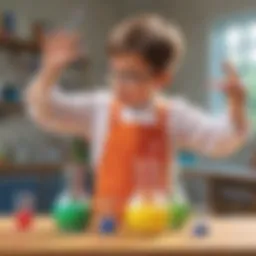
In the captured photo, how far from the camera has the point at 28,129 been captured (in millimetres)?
493

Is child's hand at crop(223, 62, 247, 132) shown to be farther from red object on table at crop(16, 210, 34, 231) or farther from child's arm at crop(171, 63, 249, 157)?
red object on table at crop(16, 210, 34, 231)

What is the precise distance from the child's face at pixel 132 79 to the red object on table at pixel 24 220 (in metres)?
0.09

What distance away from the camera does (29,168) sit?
20.1 inches

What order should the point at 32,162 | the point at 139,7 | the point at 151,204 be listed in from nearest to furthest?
the point at 151,204 → the point at 139,7 → the point at 32,162

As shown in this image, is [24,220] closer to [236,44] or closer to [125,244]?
[125,244]

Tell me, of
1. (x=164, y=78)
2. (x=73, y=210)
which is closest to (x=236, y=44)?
(x=164, y=78)

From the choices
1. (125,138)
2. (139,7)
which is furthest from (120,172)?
(139,7)

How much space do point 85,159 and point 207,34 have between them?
0.16 metres

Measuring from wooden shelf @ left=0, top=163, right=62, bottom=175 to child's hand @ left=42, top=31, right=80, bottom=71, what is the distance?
127mm

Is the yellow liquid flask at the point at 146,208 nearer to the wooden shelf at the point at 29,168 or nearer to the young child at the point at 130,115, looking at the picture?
the young child at the point at 130,115

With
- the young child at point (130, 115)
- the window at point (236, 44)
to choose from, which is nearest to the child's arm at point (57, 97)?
the young child at point (130, 115)

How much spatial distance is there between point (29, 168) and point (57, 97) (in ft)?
A: 0.62

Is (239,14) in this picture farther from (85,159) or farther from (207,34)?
(85,159)

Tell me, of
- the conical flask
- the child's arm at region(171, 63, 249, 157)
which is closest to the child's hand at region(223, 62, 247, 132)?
the child's arm at region(171, 63, 249, 157)
